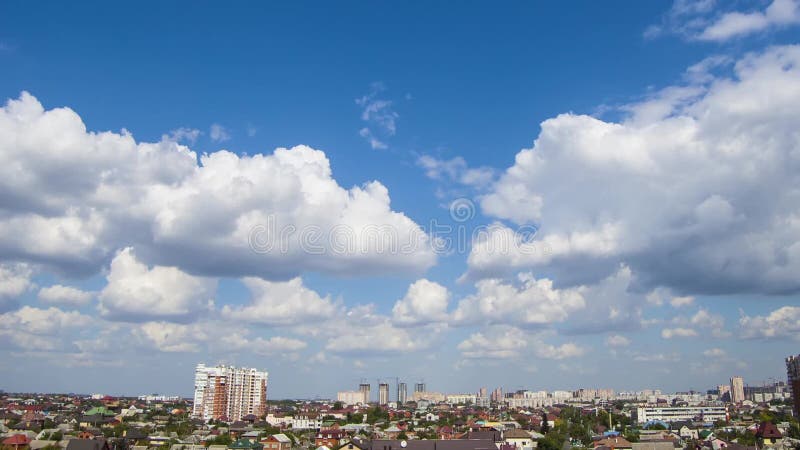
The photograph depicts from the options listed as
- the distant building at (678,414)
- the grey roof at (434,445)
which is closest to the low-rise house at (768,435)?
the grey roof at (434,445)

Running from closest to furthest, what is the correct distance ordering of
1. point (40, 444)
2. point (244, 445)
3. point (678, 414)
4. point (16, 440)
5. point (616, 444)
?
point (16, 440)
point (40, 444)
point (244, 445)
point (616, 444)
point (678, 414)

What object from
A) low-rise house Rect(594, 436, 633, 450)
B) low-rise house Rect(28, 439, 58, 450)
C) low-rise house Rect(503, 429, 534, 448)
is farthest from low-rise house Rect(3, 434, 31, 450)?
low-rise house Rect(594, 436, 633, 450)

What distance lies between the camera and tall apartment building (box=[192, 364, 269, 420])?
15300 cm

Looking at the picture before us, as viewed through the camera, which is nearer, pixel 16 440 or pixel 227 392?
pixel 16 440

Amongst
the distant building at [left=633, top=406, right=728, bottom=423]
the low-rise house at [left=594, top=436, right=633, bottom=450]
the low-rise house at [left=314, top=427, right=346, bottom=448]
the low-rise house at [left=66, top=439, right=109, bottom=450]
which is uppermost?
the low-rise house at [left=66, top=439, right=109, bottom=450]

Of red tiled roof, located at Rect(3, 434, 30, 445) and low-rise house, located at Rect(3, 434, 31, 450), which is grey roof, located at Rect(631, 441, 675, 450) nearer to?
low-rise house, located at Rect(3, 434, 31, 450)

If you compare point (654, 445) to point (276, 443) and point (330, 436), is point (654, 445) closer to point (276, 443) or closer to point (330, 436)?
point (330, 436)

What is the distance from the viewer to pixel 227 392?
15812 cm

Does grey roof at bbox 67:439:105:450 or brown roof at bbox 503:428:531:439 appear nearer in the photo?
grey roof at bbox 67:439:105:450

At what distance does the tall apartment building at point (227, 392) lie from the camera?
6024 inches

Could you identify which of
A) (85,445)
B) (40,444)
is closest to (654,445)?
(85,445)

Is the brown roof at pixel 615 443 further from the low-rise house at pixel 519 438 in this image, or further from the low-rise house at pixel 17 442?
the low-rise house at pixel 17 442

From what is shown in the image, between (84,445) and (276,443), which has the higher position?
(84,445)

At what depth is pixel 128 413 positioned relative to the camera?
528 feet
